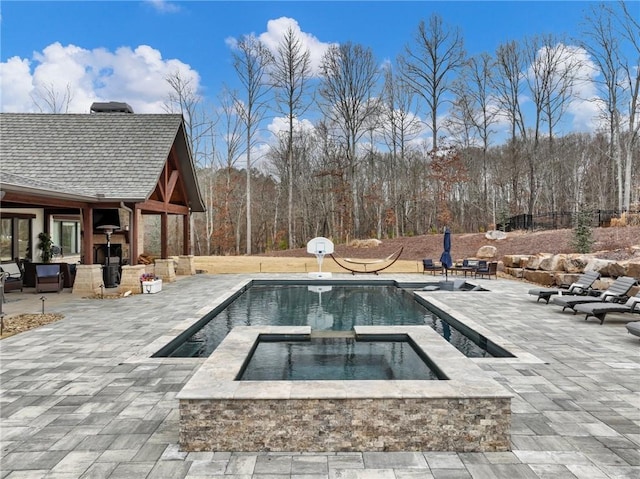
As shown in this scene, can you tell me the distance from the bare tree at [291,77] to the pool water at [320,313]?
47.7 ft

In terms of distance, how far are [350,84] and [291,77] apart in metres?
3.98

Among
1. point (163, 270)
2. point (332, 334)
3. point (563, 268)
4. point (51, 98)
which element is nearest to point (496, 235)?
point (563, 268)

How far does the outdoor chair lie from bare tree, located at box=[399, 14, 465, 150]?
2260 cm

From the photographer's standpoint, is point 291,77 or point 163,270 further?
point 291,77

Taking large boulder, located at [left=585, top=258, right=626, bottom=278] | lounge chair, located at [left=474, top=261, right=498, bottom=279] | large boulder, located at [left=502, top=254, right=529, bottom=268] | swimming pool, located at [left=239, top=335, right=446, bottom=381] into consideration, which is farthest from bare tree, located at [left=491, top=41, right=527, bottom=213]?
swimming pool, located at [left=239, top=335, right=446, bottom=381]

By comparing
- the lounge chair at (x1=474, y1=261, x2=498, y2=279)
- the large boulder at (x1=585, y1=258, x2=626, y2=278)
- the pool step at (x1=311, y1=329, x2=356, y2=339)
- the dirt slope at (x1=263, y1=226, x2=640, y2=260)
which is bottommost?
the pool step at (x1=311, y1=329, x2=356, y2=339)

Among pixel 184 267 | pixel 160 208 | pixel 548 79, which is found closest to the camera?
pixel 160 208

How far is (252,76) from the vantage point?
26.4 metres

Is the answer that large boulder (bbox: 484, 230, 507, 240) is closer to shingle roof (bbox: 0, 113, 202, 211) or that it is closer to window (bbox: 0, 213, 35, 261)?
shingle roof (bbox: 0, 113, 202, 211)

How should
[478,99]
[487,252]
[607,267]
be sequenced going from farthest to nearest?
1. [478,99]
2. [487,252]
3. [607,267]

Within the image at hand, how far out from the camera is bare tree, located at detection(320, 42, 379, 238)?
88.4 feet

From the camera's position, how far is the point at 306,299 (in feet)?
36.8

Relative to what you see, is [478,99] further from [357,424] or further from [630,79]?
[357,424]

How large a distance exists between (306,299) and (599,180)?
93.9ft
